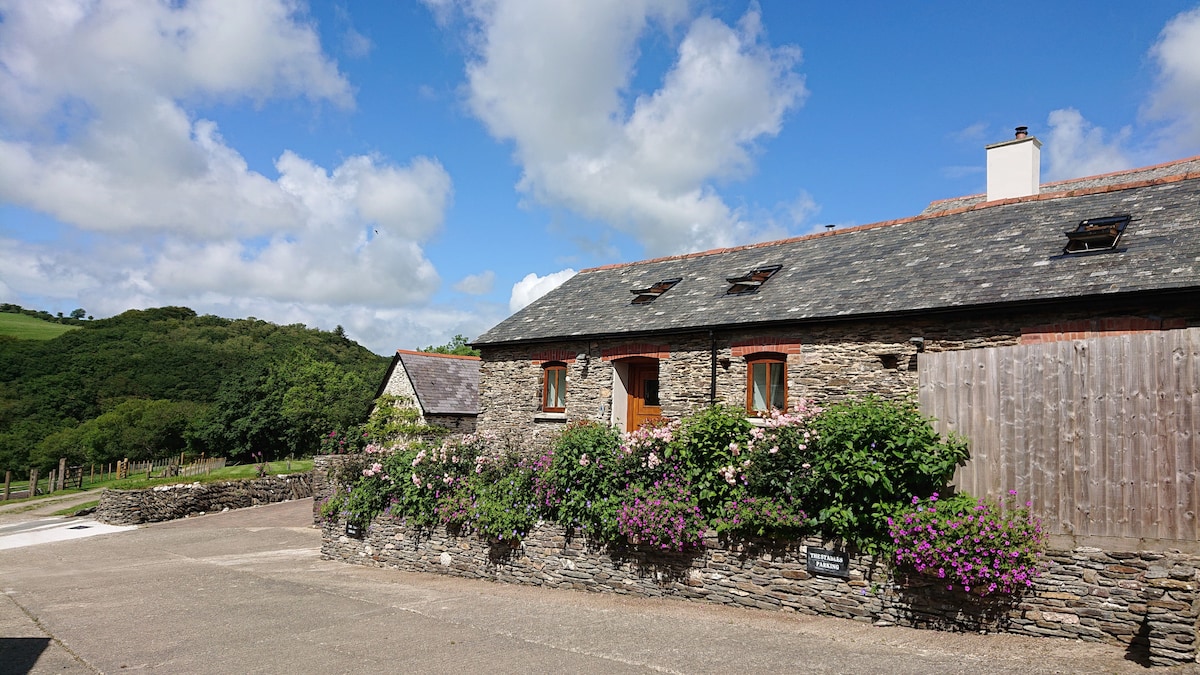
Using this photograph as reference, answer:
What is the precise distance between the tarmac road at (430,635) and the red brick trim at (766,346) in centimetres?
550

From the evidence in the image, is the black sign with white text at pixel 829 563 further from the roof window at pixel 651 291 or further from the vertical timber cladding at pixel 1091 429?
the roof window at pixel 651 291

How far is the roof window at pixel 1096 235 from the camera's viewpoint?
1062 cm

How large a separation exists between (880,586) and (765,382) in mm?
5954

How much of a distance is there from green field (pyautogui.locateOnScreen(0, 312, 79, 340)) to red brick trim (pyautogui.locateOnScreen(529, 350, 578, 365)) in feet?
239

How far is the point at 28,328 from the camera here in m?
74.8

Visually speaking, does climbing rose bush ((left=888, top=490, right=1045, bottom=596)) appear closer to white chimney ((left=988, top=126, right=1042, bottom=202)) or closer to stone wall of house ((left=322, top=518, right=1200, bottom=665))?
stone wall of house ((left=322, top=518, right=1200, bottom=665))

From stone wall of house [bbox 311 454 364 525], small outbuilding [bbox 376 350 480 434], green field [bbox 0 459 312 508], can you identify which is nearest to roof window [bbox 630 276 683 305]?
stone wall of house [bbox 311 454 364 525]

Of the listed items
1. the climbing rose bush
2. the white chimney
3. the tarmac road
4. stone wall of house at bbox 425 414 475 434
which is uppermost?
the white chimney

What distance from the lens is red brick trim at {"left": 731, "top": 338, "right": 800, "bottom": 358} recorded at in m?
12.6

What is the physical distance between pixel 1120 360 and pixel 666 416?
322 inches

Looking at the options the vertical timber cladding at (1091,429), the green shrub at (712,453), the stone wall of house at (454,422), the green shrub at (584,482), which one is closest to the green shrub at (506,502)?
the green shrub at (584,482)

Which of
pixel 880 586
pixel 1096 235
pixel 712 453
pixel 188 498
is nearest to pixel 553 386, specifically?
pixel 712 453

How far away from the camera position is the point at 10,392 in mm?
54406

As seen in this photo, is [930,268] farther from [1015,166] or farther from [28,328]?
[28,328]
